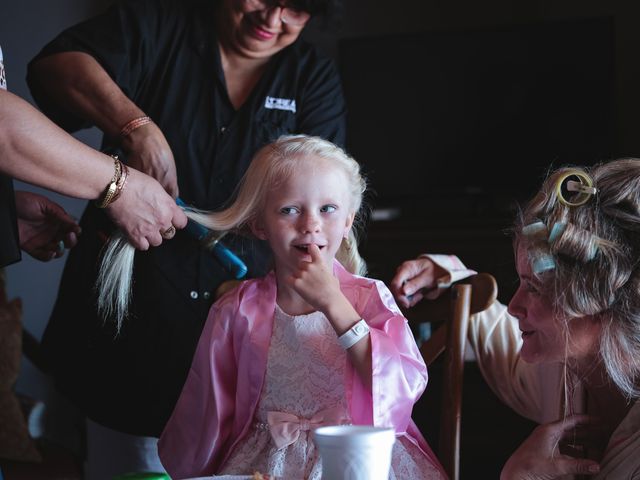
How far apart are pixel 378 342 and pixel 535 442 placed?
0.27 metres

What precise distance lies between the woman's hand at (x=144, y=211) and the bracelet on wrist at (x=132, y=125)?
0.47ft

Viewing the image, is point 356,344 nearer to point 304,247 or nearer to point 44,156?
point 304,247

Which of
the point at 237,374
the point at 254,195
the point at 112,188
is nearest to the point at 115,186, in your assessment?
the point at 112,188

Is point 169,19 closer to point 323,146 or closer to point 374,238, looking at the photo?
point 323,146

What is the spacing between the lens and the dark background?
319cm

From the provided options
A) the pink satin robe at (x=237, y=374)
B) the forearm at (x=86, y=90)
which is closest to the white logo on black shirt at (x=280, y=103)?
the forearm at (x=86, y=90)

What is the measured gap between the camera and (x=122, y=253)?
151cm

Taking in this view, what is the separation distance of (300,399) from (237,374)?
126 mm

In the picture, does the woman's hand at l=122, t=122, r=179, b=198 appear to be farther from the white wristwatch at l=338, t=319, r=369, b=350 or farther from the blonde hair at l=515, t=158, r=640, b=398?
the blonde hair at l=515, t=158, r=640, b=398

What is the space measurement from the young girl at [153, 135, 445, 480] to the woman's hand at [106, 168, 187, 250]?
12cm

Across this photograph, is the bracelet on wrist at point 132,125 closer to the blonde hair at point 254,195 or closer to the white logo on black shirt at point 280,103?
the blonde hair at point 254,195

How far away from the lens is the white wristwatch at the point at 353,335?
4.24 ft

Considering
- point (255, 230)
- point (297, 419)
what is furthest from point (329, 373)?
point (255, 230)

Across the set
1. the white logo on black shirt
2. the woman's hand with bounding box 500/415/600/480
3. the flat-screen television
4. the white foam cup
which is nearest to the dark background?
the flat-screen television
